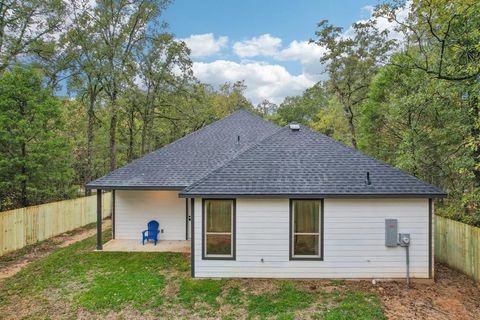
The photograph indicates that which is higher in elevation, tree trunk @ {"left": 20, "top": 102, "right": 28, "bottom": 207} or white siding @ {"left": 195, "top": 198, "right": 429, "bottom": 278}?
tree trunk @ {"left": 20, "top": 102, "right": 28, "bottom": 207}

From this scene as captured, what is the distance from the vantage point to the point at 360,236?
779cm

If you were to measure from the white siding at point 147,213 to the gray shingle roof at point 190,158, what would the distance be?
0.92 m

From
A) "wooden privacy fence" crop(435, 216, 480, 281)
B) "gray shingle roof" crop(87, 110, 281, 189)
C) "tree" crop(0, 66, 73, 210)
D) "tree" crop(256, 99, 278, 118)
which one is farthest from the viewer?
"tree" crop(256, 99, 278, 118)

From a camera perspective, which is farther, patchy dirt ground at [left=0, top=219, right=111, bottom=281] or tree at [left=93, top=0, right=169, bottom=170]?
tree at [left=93, top=0, right=169, bottom=170]

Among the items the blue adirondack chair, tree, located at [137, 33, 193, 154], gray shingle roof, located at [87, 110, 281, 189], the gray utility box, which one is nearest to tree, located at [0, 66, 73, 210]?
gray shingle roof, located at [87, 110, 281, 189]

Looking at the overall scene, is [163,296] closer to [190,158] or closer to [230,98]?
[190,158]

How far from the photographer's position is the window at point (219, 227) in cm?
796

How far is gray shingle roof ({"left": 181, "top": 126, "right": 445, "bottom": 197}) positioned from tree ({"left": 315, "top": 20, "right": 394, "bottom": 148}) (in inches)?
442

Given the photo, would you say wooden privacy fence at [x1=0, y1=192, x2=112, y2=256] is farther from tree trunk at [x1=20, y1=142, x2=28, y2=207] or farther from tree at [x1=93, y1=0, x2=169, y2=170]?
tree at [x1=93, y1=0, x2=169, y2=170]

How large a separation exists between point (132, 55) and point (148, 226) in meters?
13.1

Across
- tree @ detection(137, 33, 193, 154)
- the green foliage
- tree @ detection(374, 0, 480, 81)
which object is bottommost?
tree @ detection(374, 0, 480, 81)

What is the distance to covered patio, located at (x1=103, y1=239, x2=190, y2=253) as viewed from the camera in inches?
410

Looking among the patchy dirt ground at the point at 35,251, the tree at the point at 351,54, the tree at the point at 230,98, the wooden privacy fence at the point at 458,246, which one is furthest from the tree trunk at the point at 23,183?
the tree at the point at 230,98

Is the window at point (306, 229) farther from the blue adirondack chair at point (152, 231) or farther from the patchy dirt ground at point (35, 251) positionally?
the patchy dirt ground at point (35, 251)
